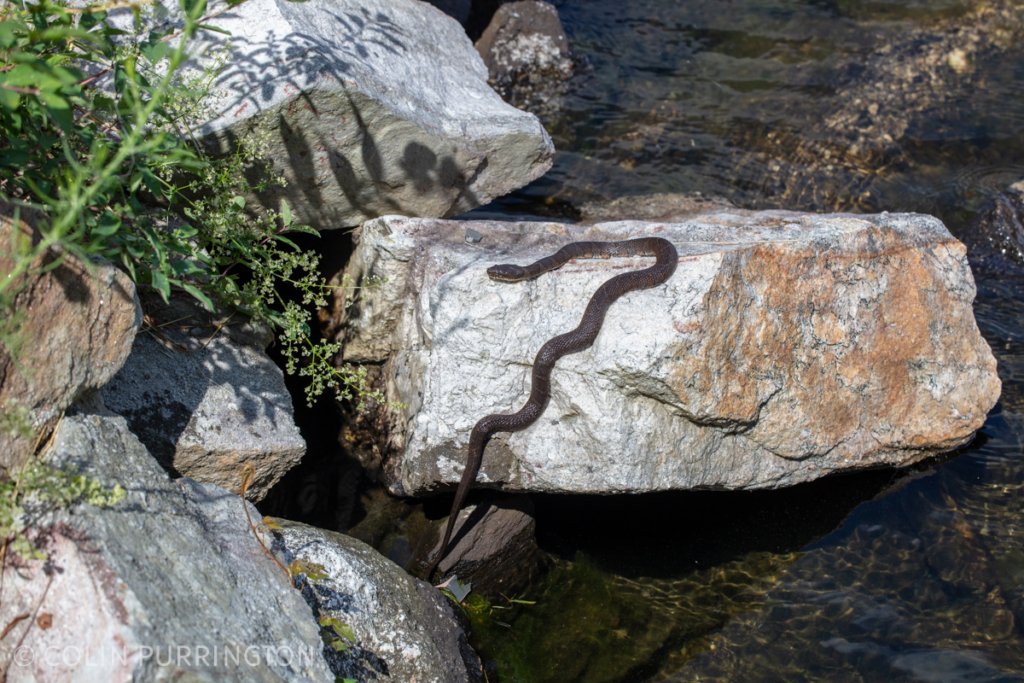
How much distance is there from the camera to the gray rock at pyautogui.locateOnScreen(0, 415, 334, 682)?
124 inches

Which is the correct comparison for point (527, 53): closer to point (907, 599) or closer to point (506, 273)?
point (506, 273)

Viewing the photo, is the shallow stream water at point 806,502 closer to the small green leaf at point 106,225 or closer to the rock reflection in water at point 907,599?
the rock reflection in water at point 907,599

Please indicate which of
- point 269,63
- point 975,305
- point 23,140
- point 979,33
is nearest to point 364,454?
point 269,63

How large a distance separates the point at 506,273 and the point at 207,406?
184cm

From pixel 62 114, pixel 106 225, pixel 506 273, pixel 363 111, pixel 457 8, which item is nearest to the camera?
pixel 62 114

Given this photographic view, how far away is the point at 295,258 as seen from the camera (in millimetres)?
4930

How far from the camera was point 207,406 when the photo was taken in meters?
4.95

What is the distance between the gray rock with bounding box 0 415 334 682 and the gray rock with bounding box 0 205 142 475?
0.47 ft

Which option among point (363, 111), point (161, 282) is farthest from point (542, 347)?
point (161, 282)

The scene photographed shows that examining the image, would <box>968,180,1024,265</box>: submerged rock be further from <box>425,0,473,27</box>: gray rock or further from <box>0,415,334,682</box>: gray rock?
<box>0,415,334,682</box>: gray rock

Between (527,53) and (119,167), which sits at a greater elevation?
(527,53)

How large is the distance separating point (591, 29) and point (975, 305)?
563 cm

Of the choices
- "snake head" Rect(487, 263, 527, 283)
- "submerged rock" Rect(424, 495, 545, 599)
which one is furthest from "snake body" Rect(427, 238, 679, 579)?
"submerged rock" Rect(424, 495, 545, 599)

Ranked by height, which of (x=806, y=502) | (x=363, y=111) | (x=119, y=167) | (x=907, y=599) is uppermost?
(x=363, y=111)
